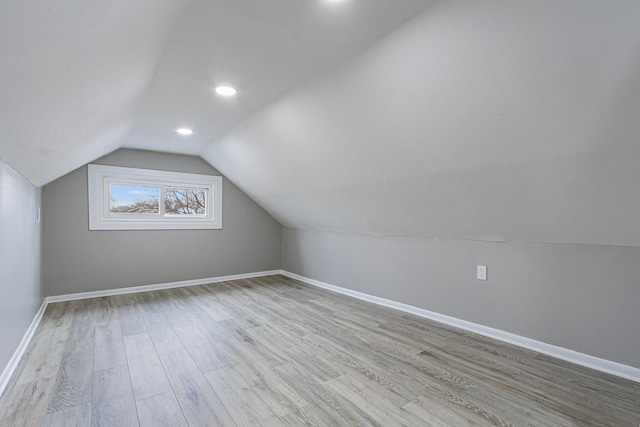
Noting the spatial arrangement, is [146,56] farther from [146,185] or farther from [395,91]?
[146,185]

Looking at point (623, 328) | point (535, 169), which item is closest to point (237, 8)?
point (535, 169)

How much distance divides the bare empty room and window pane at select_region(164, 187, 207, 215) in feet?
3.53

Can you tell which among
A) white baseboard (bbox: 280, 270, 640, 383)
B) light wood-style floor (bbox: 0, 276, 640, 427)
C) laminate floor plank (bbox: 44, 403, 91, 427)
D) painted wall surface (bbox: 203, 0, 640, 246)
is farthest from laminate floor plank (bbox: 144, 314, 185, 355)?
white baseboard (bbox: 280, 270, 640, 383)

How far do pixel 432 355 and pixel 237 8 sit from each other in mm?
2473

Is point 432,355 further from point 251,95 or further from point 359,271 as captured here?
point 251,95

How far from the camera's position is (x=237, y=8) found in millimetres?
1463

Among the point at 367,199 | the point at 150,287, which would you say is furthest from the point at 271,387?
the point at 150,287

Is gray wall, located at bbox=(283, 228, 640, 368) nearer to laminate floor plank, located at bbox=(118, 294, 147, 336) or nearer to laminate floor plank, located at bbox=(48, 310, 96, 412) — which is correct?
laminate floor plank, located at bbox=(118, 294, 147, 336)

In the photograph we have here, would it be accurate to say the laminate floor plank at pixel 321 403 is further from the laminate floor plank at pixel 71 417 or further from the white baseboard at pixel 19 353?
the white baseboard at pixel 19 353

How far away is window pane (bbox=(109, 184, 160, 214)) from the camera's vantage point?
4250mm

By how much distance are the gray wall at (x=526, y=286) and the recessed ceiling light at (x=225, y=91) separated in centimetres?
219

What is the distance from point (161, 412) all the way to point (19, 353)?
4.86ft

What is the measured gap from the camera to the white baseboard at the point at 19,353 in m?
1.91

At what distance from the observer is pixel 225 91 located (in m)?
2.40
